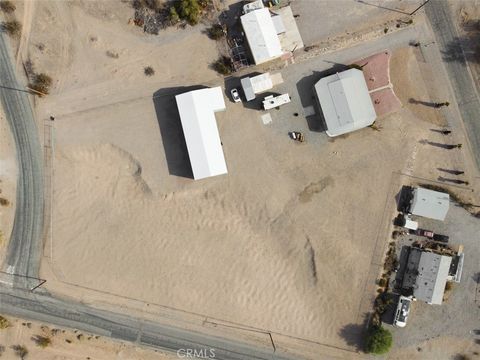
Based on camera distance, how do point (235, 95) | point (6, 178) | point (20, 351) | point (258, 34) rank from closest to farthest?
point (258, 34) < point (235, 95) < point (20, 351) < point (6, 178)

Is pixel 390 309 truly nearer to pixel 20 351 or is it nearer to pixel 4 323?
pixel 20 351

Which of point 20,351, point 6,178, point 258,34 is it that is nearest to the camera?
point 258,34

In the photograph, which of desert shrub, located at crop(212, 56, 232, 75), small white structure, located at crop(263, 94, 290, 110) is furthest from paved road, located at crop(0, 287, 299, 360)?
desert shrub, located at crop(212, 56, 232, 75)

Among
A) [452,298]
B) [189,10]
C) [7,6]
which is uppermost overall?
Result: [7,6]

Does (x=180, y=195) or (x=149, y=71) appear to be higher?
(x=149, y=71)

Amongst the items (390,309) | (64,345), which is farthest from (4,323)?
(390,309)

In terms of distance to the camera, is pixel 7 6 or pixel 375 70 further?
pixel 375 70

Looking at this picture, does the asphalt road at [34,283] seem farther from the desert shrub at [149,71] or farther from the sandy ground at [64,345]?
the desert shrub at [149,71]

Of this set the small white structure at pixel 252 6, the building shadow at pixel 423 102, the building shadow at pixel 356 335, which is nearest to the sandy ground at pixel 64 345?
the building shadow at pixel 356 335
